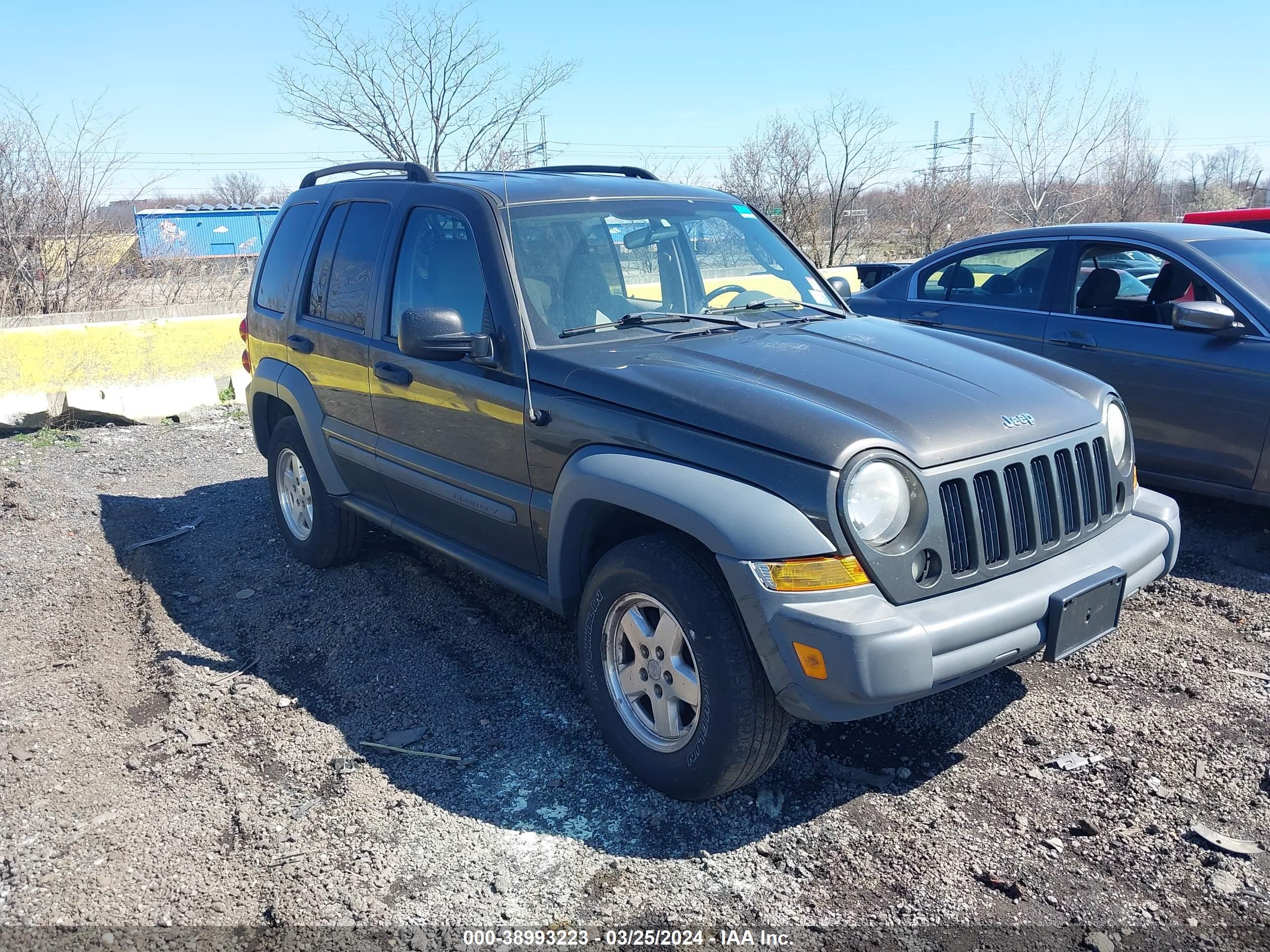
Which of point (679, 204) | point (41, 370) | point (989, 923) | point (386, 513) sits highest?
point (679, 204)

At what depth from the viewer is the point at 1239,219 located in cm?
936

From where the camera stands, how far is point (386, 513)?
4.58 metres

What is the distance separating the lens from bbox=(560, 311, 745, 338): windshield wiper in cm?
365

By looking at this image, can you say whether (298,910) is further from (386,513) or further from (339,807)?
(386,513)

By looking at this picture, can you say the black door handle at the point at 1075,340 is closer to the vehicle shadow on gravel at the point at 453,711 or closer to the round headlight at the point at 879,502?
the vehicle shadow on gravel at the point at 453,711

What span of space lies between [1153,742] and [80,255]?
13.1 m

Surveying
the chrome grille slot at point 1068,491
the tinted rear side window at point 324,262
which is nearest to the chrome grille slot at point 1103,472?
the chrome grille slot at point 1068,491

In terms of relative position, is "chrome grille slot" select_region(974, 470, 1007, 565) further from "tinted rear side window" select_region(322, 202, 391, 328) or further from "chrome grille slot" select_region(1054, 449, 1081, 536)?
"tinted rear side window" select_region(322, 202, 391, 328)

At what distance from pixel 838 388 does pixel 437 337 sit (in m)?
1.44

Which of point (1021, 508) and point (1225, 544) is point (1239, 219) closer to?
point (1225, 544)

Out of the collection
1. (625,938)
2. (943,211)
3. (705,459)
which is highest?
(943,211)

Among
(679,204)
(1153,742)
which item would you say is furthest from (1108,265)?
(1153,742)

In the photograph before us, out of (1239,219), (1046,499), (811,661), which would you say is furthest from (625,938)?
(1239,219)

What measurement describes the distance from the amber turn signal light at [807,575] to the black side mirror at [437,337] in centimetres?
151
